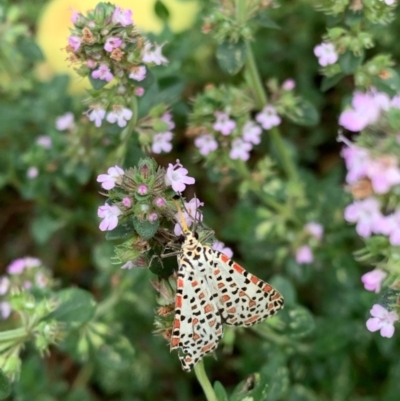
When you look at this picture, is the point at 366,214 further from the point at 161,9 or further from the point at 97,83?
the point at 161,9

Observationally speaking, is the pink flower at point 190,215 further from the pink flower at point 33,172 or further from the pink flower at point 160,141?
the pink flower at point 33,172

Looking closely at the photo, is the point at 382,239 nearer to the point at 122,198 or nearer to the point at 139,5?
the point at 122,198

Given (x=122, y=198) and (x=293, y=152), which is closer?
(x=122, y=198)

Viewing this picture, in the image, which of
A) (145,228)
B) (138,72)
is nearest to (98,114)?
(138,72)

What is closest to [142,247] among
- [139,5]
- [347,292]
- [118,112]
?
[118,112]

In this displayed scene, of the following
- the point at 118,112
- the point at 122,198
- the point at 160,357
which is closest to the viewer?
the point at 122,198

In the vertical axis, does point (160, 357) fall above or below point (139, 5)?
below
